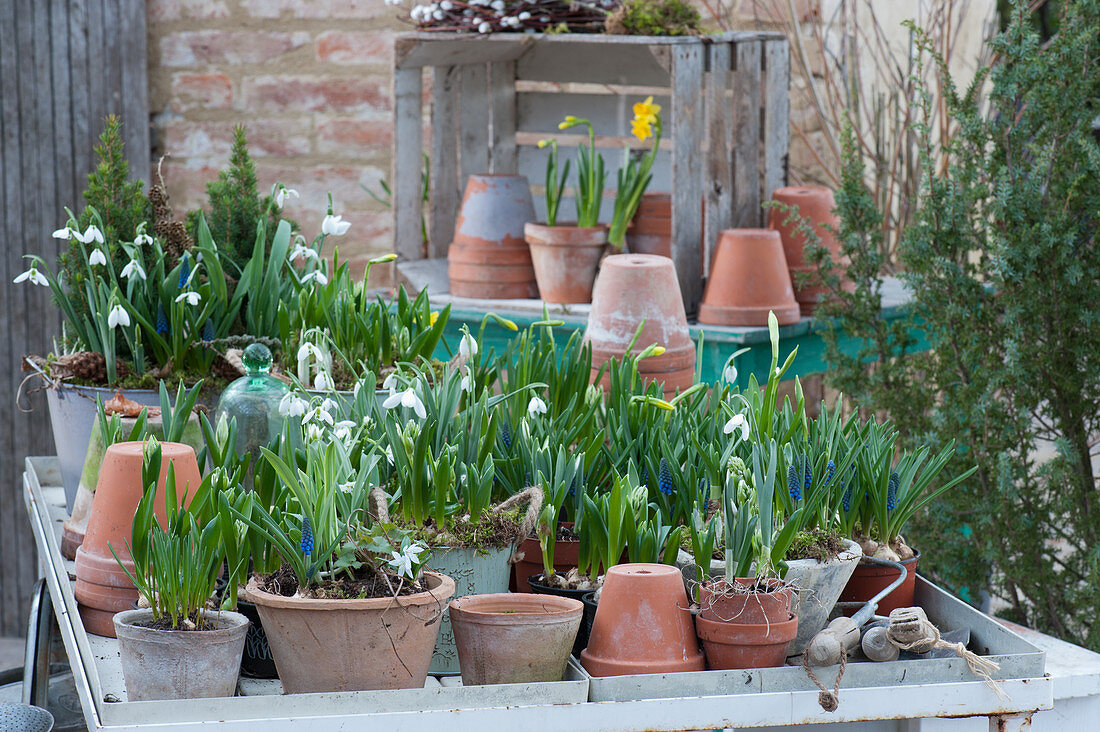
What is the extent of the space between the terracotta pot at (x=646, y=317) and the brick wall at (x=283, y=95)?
1759mm

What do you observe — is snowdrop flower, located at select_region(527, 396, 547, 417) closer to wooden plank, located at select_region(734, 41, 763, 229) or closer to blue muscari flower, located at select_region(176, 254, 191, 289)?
blue muscari flower, located at select_region(176, 254, 191, 289)

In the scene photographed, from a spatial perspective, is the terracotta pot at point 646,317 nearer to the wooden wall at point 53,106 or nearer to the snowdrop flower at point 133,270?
the snowdrop flower at point 133,270

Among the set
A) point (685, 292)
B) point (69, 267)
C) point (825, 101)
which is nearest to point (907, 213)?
point (825, 101)

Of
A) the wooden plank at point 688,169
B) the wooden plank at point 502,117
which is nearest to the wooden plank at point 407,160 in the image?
the wooden plank at point 502,117

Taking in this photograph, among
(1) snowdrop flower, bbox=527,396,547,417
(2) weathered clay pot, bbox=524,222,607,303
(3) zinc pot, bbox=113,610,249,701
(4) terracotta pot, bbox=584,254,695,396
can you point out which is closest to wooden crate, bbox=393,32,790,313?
(2) weathered clay pot, bbox=524,222,607,303

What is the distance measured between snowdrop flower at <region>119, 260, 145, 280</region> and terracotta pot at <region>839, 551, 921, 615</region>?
1.19 m

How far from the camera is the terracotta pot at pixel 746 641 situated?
4.14ft

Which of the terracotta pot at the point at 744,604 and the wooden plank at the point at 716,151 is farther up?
the wooden plank at the point at 716,151

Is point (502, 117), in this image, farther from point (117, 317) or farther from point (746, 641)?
point (746, 641)

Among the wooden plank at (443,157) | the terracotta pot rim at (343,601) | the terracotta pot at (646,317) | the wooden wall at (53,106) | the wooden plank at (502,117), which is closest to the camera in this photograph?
the terracotta pot rim at (343,601)

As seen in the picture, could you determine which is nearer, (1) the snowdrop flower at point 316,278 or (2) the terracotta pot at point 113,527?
(2) the terracotta pot at point 113,527

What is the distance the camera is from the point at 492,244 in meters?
3.00

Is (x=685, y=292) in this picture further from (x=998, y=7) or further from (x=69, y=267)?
(x=998, y=7)

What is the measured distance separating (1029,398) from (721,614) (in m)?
1.38
